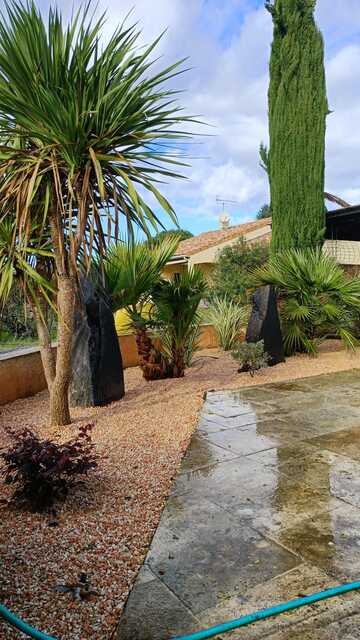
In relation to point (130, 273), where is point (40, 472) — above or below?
below

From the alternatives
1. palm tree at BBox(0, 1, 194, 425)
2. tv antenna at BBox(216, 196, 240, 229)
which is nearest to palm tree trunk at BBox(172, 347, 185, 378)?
palm tree at BBox(0, 1, 194, 425)

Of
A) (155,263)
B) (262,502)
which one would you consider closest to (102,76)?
(155,263)

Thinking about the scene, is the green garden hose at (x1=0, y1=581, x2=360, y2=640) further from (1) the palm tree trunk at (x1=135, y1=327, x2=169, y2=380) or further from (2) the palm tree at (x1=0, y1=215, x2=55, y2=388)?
(1) the palm tree trunk at (x1=135, y1=327, x2=169, y2=380)

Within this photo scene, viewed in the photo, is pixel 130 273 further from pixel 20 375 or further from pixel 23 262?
pixel 23 262

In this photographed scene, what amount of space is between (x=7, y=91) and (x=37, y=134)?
40cm

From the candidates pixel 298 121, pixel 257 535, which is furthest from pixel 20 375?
pixel 298 121

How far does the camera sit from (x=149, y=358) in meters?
7.15

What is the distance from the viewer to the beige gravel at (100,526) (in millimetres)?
2107

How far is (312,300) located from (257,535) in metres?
6.64

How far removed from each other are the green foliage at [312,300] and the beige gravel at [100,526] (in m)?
3.94

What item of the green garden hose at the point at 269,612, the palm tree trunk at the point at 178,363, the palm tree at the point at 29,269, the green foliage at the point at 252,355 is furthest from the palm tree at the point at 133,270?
the green garden hose at the point at 269,612

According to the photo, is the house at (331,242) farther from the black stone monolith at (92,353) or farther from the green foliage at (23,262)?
the green foliage at (23,262)

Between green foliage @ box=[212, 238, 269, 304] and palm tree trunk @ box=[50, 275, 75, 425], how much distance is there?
8592 mm

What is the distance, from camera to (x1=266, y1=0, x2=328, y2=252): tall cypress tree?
12.0 m
